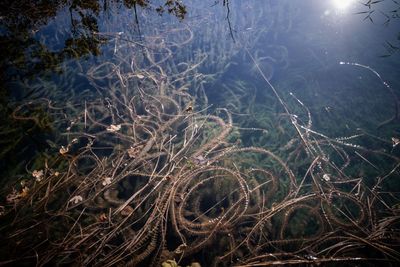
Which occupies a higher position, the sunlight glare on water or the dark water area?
the sunlight glare on water

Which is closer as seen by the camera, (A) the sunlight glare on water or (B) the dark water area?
(B) the dark water area

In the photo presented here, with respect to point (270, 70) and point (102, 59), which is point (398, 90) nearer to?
point (270, 70)

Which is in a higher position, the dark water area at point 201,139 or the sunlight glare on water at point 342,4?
the sunlight glare on water at point 342,4

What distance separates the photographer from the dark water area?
277 cm

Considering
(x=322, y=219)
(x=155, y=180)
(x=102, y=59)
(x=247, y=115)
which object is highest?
(x=102, y=59)

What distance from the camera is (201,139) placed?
4.27 m

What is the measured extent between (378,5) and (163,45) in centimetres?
654

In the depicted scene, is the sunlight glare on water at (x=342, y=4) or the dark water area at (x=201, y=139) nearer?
the dark water area at (x=201, y=139)

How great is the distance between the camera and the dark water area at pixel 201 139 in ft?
9.07

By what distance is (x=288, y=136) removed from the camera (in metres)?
4.65

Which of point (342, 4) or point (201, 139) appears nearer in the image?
point (201, 139)

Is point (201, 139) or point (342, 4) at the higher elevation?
point (342, 4)

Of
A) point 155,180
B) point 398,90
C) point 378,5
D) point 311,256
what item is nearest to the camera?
point 311,256

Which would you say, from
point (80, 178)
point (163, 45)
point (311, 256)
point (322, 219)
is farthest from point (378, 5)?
point (80, 178)
